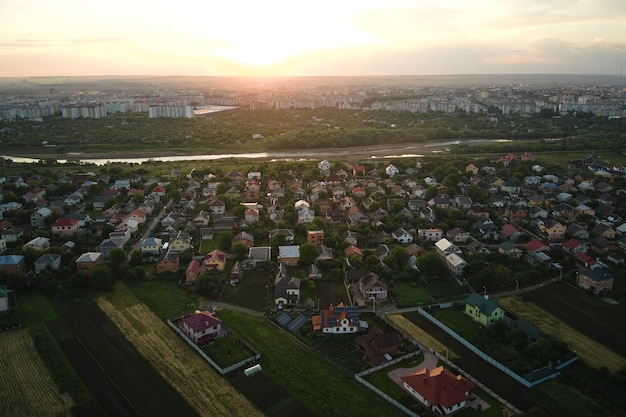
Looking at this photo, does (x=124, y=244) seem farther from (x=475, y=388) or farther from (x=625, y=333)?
(x=625, y=333)

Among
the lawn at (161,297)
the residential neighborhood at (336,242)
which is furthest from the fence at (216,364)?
the lawn at (161,297)

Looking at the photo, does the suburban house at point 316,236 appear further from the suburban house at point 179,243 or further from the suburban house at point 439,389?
the suburban house at point 439,389

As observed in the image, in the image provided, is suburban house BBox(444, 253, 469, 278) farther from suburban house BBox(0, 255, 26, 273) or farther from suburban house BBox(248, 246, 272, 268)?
suburban house BBox(0, 255, 26, 273)

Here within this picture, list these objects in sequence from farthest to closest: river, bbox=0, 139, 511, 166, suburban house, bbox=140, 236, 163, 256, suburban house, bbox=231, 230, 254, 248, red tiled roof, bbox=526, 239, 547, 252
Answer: river, bbox=0, 139, 511, 166, suburban house, bbox=231, 230, 254, 248, suburban house, bbox=140, 236, 163, 256, red tiled roof, bbox=526, 239, 547, 252

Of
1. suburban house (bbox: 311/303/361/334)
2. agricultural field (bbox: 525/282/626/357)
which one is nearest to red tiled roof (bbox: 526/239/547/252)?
agricultural field (bbox: 525/282/626/357)

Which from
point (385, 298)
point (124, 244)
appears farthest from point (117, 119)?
point (385, 298)

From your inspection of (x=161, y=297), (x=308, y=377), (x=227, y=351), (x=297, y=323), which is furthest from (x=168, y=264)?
(x=308, y=377)

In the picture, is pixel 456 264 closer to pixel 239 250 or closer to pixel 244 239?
pixel 239 250
